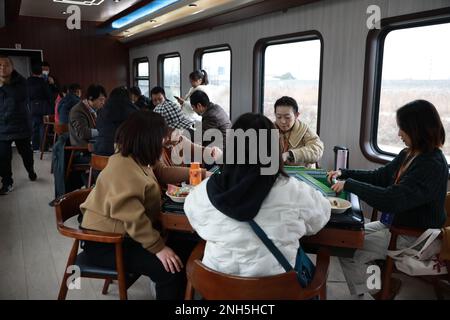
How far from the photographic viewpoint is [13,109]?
13.9 ft

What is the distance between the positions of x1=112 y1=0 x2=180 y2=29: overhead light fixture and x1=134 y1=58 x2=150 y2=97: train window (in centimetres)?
98

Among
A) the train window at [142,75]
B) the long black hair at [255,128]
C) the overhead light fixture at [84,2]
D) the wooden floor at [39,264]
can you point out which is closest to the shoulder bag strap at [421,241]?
the wooden floor at [39,264]

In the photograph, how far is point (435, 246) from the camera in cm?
182

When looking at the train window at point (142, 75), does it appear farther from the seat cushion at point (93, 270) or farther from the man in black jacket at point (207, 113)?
the seat cushion at point (93, 270)

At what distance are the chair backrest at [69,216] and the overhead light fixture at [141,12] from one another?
3.84 metres

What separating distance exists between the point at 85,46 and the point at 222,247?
809 cm

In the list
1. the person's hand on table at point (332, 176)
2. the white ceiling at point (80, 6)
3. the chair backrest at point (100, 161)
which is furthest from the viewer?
the white ceiling at point (80, 6)

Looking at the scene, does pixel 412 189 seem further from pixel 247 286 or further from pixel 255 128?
pixel 247 286

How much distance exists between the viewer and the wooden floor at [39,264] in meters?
2.35

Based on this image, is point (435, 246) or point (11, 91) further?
point (11, 91)
